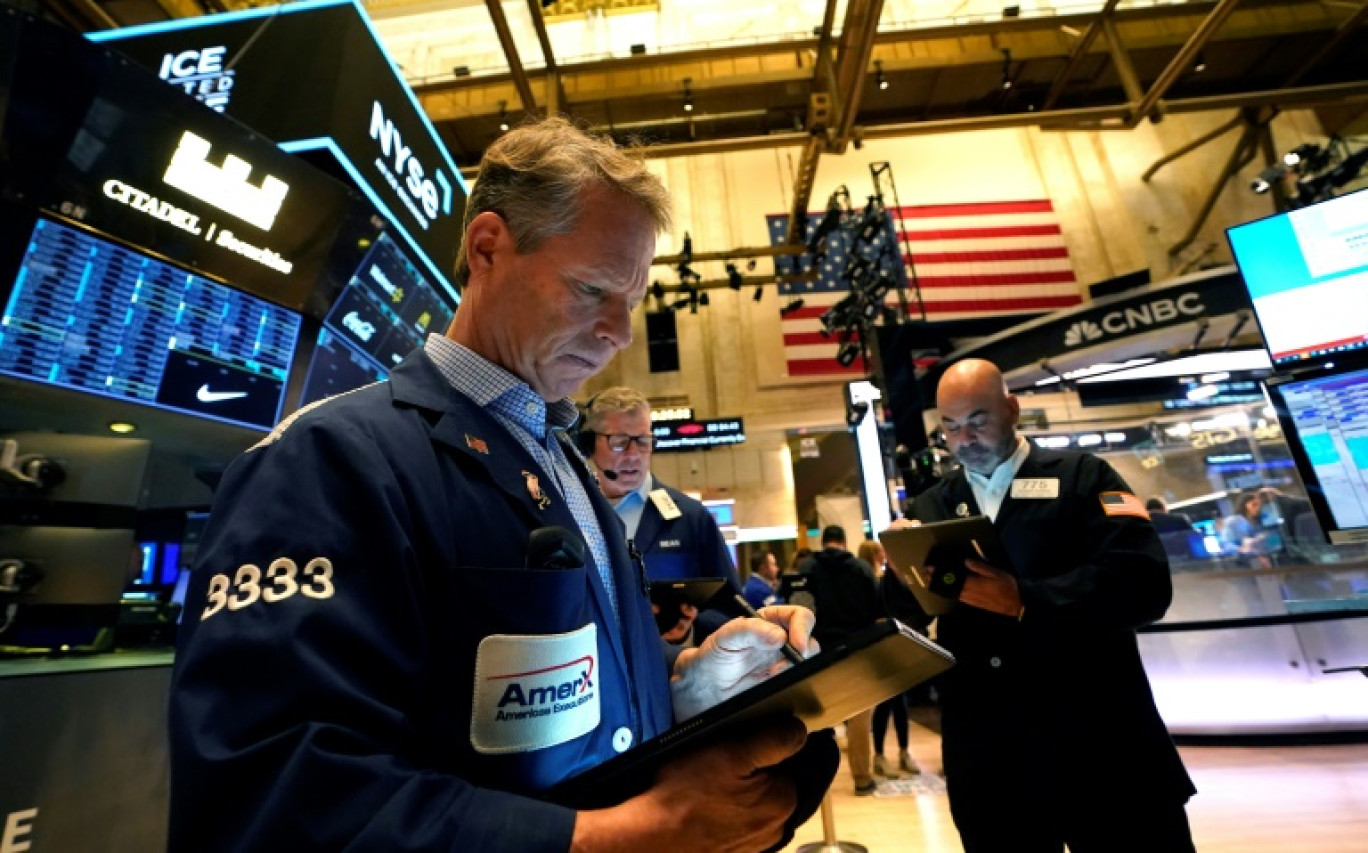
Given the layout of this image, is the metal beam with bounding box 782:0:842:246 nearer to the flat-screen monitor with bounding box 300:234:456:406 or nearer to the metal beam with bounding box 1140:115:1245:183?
the flat-screen monitor with bounding box 300:234:456:406

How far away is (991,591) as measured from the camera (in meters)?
2.01

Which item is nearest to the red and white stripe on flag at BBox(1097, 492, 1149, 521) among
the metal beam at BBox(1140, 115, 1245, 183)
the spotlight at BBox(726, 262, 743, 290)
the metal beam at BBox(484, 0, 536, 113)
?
the metal beam at BBox(484, 0, 536, 113)

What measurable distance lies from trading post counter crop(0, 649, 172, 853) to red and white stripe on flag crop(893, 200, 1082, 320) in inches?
423

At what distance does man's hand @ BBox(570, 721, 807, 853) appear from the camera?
25.5 inches

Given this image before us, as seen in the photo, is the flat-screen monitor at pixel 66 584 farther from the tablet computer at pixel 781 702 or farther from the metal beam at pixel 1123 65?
the metal beam at pixel 1123 65

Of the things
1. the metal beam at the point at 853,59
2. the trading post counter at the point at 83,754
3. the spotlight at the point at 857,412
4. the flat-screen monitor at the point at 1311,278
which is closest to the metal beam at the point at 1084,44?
the metal beam at the point at 853,59

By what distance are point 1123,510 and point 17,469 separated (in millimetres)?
3898

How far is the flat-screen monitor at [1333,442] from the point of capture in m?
2.74

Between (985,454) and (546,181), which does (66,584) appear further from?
(985,454)

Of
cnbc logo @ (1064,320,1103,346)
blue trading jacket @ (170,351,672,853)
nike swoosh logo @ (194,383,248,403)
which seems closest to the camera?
blue trading jacket @ (170,351,672,853)

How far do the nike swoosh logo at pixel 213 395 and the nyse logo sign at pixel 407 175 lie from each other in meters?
1.37

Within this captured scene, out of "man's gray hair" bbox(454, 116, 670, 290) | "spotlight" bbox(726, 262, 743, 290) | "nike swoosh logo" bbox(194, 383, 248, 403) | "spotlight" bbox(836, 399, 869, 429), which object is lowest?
"man's gray hair" bbox(454, 116, 670, 290)

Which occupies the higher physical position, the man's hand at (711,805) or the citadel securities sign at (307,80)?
the citadel securities sign at (307,80)

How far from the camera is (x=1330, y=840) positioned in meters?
3.07
